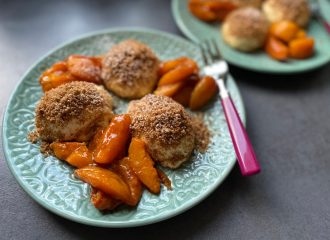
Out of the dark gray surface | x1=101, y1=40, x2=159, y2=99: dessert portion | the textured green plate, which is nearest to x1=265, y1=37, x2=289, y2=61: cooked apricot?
the dark gray surface

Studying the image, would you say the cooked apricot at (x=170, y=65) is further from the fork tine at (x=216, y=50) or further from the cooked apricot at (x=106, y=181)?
the cooked apricot at (x=106, y=181)

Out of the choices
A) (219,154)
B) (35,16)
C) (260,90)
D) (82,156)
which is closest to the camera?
(82,156)

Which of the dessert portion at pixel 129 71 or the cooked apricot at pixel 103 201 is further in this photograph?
the dessert portion at pixel 129 71

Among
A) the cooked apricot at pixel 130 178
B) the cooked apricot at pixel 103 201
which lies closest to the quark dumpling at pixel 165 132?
the cooked apricot at pixel 130 178

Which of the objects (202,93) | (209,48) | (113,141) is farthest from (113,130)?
(209,48)

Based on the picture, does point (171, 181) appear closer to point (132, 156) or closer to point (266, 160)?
point (132, 156)

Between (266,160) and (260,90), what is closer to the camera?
(266,160)

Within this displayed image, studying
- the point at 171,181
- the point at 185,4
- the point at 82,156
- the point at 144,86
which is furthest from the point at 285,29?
the point at 82,156
